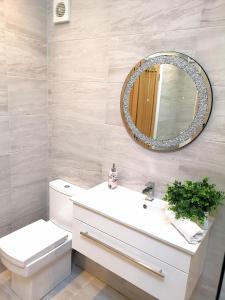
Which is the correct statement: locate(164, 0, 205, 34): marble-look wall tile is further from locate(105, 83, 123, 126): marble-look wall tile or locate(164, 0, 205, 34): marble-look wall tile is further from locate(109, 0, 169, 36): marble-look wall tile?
locate(105, 83, 123, 126): marble-look wall tile

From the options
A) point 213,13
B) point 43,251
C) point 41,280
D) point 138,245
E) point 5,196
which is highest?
point 213,13

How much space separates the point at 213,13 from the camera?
1267mm

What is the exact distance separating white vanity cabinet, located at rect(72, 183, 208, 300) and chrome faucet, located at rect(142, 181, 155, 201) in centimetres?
7

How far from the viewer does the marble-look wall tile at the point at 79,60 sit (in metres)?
1.76

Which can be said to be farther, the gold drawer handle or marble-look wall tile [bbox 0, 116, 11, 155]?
marble-look wall tile [bbox 0, 116, 11, 155]

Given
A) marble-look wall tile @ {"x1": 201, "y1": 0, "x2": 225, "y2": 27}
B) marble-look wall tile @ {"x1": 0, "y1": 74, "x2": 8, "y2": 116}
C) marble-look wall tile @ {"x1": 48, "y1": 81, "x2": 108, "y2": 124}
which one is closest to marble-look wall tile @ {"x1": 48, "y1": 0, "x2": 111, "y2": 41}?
marble-look wall tile @ {"x1": 48, "y1": 81, "x2": 108, "y2": 124}

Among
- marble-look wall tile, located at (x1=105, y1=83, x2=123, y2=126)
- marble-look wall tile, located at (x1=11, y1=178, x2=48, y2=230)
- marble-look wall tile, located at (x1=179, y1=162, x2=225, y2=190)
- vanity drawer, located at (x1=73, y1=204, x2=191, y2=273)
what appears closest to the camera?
vanity drawer, located at (x1=73, y1=204, x2=191, y2=273)

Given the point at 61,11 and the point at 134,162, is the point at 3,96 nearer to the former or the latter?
the point at 61,11

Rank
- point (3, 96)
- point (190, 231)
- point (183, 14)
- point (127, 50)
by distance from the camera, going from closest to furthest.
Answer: point (190, 231) → point (183, 14) → point (127, 50) → point (3, 96)

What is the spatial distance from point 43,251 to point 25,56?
60.3 inches

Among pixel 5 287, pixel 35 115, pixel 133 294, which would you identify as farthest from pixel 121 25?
pixel 5 287

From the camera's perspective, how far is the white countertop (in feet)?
3.85

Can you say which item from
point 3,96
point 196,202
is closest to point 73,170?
point 3,96

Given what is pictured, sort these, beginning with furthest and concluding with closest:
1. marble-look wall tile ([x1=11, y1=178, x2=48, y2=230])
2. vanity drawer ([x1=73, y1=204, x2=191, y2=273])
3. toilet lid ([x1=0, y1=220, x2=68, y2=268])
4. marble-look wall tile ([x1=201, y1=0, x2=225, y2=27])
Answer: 1. marble-look wall tile ([x1=11, y1=178, x2=48, y2=230])
2. toilet lid ([x1=0, y1=220, x2=68, y2=268])
3. marble-look wall tile ([x1=201, y1=0, x2=225, y2=27])
4. vanity drawer ([x1=73, y1=204, x2=191, y2=273])
